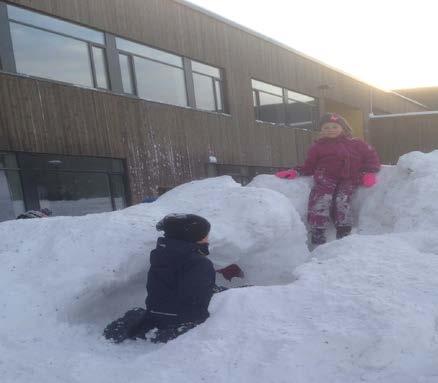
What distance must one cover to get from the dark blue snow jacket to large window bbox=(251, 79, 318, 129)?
11.2 meters

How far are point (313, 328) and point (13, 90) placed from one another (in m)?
6.88

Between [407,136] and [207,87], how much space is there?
40.7 feet

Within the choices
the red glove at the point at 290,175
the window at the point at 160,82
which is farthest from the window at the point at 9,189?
the red glove at the point at 290,175

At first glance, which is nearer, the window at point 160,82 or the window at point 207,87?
the window at point 160,82

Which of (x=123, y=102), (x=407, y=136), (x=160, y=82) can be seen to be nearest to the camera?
(x=123, y=102)

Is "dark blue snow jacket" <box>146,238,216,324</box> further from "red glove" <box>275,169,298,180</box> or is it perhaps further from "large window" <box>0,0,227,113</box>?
"large window" <box>0,0,227,113</box>

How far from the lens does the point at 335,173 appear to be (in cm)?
503

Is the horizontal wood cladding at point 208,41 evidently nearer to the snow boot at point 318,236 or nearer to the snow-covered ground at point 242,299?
the snow-covered ground at point 242,299

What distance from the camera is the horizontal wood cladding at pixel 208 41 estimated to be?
8797 millimetres

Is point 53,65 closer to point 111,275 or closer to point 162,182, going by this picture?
point 162,182

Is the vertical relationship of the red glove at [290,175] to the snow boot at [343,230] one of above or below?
above

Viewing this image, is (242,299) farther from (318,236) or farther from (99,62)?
(99,62)

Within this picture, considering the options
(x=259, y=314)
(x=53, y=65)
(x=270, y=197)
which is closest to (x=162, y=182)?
(x=53, y=65)

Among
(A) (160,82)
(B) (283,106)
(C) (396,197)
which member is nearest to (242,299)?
(C) (396,197)
